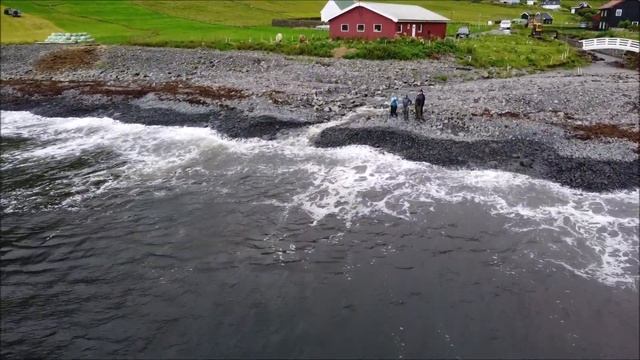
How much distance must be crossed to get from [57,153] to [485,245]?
2746cm

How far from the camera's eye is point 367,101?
124 feet

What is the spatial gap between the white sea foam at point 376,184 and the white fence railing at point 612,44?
162 ft

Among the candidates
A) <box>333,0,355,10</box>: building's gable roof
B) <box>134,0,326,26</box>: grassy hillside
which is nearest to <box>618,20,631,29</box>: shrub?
<box>333,0,355,10</box>: building's gable roof

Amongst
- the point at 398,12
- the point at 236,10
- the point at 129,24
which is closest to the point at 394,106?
the point at 398,12

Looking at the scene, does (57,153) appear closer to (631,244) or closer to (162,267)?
(162,267)

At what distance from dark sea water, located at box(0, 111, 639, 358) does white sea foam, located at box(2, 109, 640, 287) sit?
114 mm

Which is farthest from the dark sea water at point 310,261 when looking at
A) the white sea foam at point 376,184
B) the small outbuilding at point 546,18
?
the small outbuilding at point 546,18

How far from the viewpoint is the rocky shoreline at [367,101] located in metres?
26.9

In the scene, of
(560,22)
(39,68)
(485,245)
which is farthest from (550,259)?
(560,22)

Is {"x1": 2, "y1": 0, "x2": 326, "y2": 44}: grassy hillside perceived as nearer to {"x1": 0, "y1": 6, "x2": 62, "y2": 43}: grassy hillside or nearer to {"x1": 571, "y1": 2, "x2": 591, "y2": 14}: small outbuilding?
{"x1": 0, "y1": 6, "x2": 62, "y2": 43}: grassy hillside

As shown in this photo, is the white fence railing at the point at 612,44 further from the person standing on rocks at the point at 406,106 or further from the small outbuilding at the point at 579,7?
the person standing on rocks at the point at 406,106

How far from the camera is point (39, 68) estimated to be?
5272 cm

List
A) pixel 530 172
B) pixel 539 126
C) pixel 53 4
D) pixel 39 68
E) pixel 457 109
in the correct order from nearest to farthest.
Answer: pixel 530 172
pixel 539 126
pixel 457 109
pixel 39 68
pixel 53 4

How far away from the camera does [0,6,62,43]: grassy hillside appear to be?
68.6 m
